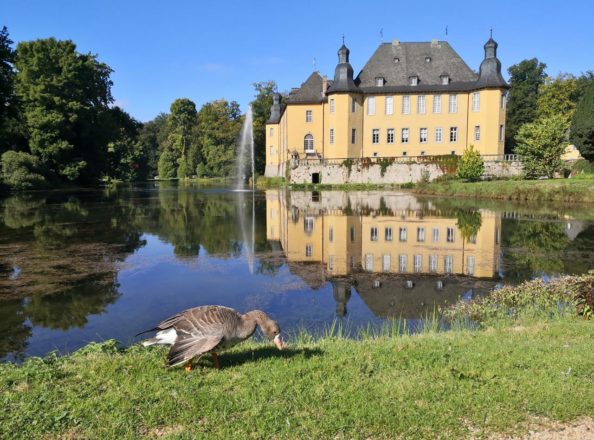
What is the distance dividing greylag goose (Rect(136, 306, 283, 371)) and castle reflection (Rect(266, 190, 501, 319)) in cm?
381

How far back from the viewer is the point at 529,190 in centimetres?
2973

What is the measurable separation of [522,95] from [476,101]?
667 inches

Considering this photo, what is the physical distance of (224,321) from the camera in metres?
4.54

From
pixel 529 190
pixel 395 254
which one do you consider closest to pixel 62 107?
pixel 529 190

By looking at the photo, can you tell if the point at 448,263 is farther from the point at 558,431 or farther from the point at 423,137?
the point at 423,137

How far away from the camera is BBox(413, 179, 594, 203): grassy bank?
2706cm

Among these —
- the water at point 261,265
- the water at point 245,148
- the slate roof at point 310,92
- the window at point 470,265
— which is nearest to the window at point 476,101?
the slate roof at point 310,92

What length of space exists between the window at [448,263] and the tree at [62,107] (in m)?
41.3

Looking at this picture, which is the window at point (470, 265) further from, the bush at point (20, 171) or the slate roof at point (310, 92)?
the slate roof at point (310, 92)

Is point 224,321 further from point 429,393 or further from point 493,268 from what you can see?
point 493,268

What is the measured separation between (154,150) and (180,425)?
385 ft

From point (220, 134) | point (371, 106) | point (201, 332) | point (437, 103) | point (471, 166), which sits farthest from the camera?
point (220, 134)

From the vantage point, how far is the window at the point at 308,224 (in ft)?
62.5

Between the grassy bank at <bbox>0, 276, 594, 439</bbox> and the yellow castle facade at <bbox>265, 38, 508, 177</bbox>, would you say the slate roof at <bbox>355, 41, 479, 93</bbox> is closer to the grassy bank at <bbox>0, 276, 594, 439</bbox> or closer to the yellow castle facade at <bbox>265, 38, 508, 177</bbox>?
the yellow castle facade at <bbox>265, 38, 508, 177</bbox>
